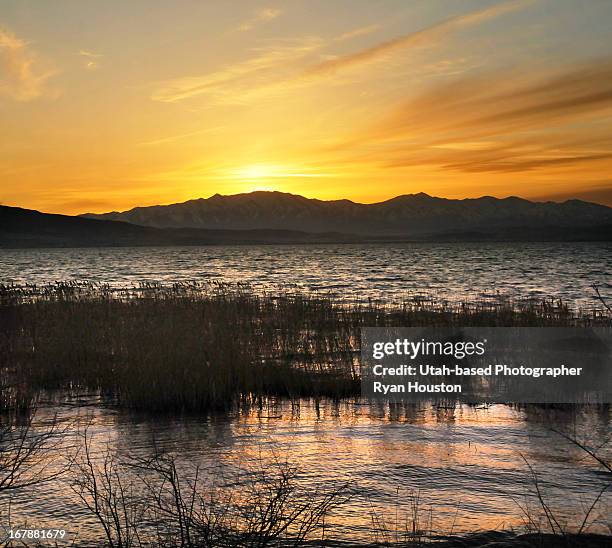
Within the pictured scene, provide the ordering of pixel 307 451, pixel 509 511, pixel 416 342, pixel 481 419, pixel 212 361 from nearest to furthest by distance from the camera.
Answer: pixel 509 511
pixel 307 451
pixel 481 419
pixel 212 361
pixel 416 342

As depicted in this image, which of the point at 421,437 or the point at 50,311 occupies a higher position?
the point at 50,311

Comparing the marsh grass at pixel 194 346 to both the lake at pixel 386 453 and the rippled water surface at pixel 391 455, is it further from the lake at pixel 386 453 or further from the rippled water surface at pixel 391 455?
the rippled water surface at pixel 391 455

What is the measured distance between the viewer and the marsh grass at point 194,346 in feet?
45.5

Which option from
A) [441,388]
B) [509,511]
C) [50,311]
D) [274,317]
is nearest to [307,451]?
[509,511]

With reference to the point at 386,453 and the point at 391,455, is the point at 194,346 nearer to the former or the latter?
the point at 386,453

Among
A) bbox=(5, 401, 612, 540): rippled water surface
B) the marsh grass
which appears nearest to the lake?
bbox=(5, 401, 612, 540): rippled water surface

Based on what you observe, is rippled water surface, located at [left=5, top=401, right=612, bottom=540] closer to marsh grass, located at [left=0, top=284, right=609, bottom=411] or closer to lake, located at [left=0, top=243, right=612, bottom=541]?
lake, located at [left=0, top=243, right=612, bottom=541]

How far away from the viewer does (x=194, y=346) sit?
15.5m

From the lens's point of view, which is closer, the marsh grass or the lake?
the lake

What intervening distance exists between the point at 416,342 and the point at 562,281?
1683 inches

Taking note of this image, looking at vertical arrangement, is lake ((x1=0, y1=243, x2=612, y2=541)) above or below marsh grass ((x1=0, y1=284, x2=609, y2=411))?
below

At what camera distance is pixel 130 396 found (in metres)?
13.4

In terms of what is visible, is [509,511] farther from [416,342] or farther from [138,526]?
[416,342]

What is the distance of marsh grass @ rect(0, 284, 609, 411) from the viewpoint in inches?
546
